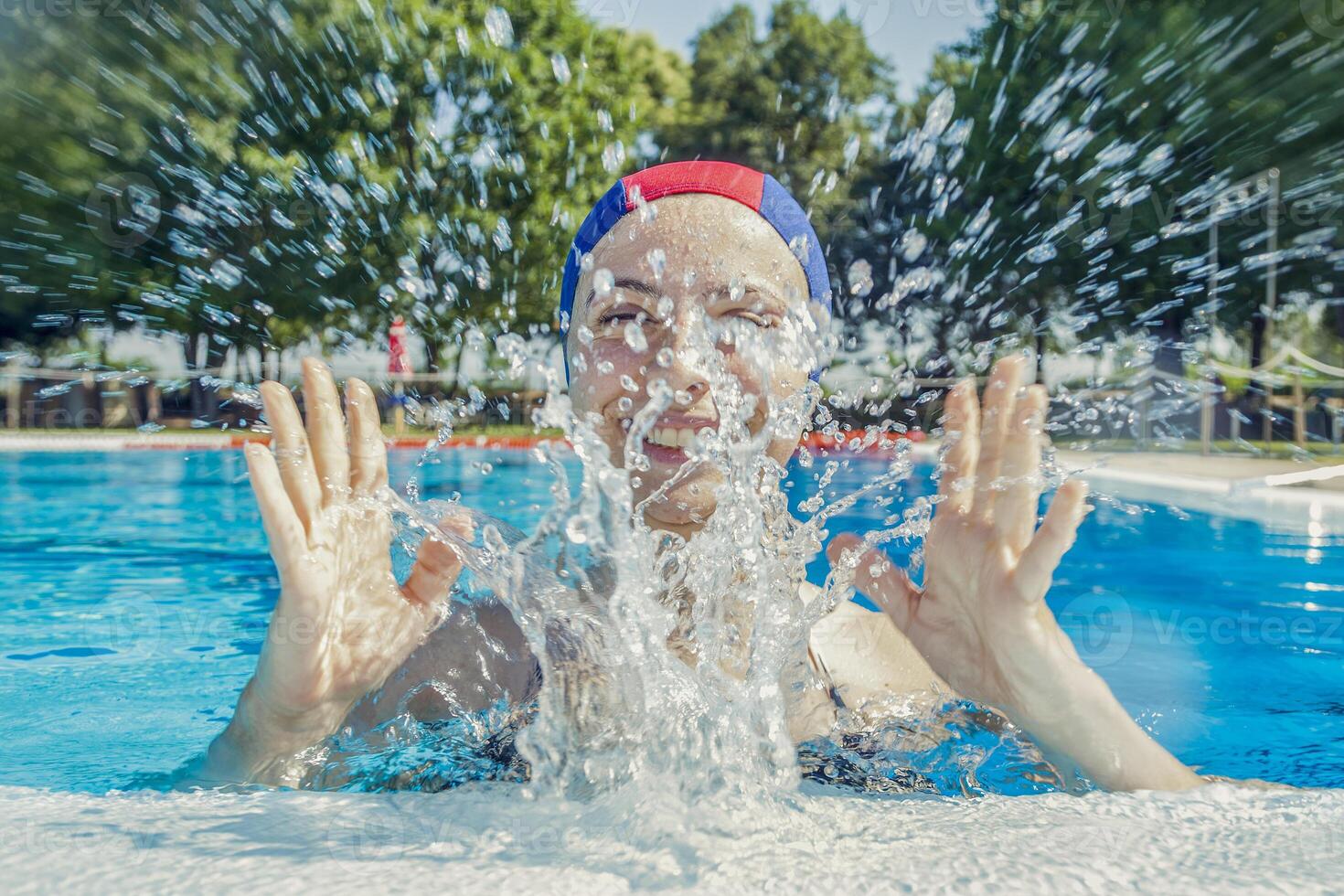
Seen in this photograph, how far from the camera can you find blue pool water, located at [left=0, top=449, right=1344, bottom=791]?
3.36 m

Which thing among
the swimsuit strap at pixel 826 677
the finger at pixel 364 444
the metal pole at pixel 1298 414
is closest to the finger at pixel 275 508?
the finger at pixel 364 444

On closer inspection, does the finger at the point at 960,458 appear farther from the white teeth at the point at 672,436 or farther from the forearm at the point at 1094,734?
the white teeth at the point at 672,436

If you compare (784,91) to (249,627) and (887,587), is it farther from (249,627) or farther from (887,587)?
(887,587)

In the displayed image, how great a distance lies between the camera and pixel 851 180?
25969mm

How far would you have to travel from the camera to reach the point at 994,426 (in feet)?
6.24

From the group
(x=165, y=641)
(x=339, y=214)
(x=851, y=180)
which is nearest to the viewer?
(x=165, y=641)

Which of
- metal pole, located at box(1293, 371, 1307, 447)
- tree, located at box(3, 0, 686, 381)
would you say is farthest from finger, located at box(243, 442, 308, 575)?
metal pole, located at box(1293, 371, 1307, 447)

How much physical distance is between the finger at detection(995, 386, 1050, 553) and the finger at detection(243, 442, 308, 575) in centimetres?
127

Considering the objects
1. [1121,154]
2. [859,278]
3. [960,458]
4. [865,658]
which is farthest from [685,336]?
[1121,154]

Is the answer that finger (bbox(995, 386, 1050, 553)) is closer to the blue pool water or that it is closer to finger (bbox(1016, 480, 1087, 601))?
finger (bbox(1016, 480, 1087, 601))

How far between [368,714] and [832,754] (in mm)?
1067

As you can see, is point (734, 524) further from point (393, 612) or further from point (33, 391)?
point (33, 391)

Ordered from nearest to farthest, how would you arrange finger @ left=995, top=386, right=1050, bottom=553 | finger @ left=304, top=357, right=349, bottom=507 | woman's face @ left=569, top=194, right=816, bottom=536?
finger @ left=995, top=386, right=1050, bottom=553 → finger @ left=304, top=357, right=349, bottom=507 → woman's face @ left=569, top=194, right=816, bottom=536

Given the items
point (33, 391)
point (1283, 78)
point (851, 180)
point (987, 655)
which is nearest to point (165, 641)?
point (987, 655)
